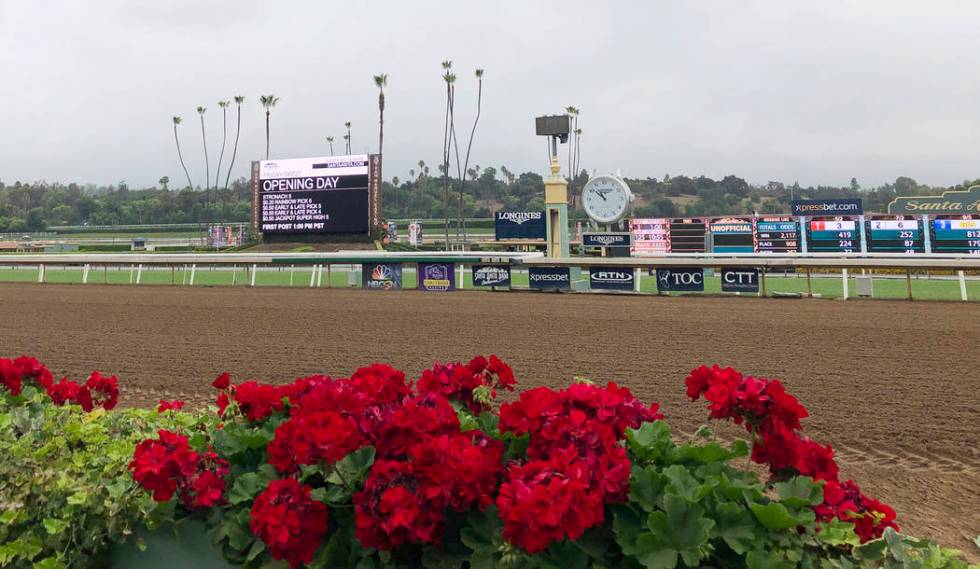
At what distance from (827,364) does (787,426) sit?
26.2ft

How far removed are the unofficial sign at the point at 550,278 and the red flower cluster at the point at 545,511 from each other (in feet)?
68.1

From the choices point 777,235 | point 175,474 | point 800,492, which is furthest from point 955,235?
point 175,474

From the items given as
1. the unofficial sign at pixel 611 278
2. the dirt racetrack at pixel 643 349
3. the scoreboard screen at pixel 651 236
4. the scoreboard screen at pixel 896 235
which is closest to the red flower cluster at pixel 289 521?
the dirt racetrack at pixel 643 349

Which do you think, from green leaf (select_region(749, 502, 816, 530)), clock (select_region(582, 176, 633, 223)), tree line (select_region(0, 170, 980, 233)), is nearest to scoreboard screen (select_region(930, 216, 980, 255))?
clock (select_region(582, 176, 633, 223))

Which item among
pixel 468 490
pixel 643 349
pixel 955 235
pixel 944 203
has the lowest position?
pixel 643 349

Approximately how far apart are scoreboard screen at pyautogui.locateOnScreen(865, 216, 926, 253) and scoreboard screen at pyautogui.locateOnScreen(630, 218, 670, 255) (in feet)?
33.1

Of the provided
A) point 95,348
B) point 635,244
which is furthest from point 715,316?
point 635,244

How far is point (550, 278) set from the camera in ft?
76.1

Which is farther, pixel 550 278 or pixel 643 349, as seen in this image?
pixel 550 278

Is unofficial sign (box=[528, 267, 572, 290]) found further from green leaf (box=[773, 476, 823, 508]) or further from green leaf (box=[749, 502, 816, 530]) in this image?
green leaf (box=[749, 502, 816, 530])

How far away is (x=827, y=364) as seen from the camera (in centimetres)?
995

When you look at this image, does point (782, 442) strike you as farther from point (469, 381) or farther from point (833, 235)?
point (833, 235)

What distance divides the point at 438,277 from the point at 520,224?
14833 millimetres

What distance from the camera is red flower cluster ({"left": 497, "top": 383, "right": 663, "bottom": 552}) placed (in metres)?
2.21
